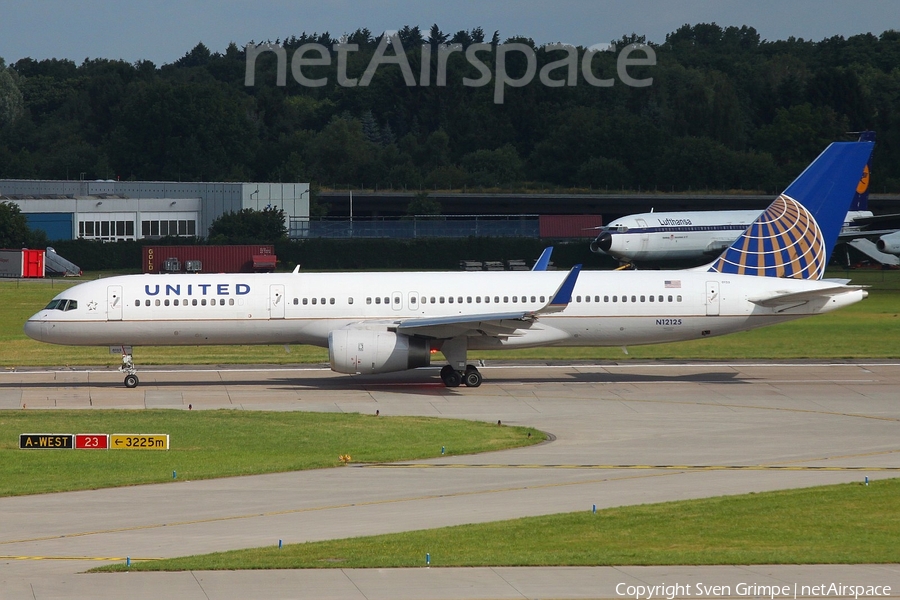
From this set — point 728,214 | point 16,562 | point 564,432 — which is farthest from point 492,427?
point 728,214

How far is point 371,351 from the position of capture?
34.3 m

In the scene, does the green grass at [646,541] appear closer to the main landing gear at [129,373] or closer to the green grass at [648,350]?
the main landing gear at [129,373]

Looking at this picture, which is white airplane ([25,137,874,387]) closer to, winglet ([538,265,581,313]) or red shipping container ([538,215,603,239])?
winglet ([538,265,581,313])

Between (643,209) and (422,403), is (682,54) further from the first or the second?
(422,403)

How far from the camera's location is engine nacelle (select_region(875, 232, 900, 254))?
85812 mm

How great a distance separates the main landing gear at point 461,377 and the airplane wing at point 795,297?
931cm

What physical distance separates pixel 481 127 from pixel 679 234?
72296 millimetres

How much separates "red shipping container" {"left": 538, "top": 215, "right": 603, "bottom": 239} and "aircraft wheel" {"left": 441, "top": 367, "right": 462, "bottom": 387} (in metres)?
74.4

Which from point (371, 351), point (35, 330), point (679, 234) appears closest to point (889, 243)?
point (679, 234)

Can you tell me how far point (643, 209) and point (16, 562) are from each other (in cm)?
10799

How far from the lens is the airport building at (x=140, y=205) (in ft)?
346

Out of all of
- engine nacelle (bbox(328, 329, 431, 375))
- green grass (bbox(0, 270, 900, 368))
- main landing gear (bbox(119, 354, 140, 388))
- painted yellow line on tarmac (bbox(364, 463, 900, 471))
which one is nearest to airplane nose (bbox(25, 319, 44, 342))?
main landing gear (bbox(119, 354, 140, 388))

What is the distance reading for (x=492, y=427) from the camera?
1122 inches

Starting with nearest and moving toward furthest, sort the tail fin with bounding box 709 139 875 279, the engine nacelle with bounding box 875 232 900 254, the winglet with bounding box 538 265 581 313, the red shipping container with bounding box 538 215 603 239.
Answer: the winglet with bounding box 538 265 581 313, the tail fin with bounding box 709 139 875 279, the engine nacelle with bounding box 875 232 900 254, the red shipping container with bounding box 538 215 603 239
